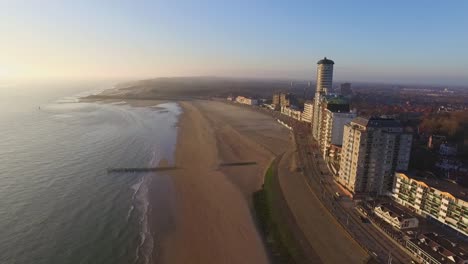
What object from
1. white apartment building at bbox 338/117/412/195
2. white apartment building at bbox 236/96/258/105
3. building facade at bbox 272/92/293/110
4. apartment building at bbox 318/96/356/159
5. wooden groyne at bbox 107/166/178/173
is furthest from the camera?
white apartment building at bbox 236/96/258/105

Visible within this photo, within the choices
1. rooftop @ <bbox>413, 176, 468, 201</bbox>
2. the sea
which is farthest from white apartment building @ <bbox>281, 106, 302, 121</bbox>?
rooftop @ <bbox>413, 176, 468, 201</bbox>

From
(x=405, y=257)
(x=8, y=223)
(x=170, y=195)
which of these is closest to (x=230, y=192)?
(x=170, y=195)

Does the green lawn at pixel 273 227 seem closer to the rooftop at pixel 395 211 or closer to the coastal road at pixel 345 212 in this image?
the coastal road at pixel 345 212

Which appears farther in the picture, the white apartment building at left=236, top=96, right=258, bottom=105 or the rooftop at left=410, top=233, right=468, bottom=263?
the white apartment building at left=236, top=96, right=258, bottom=105

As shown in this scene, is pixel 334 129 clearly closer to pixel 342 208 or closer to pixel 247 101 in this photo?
pixel 342 208

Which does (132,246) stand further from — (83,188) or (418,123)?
(418,123)

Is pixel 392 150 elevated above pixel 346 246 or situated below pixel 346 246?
above

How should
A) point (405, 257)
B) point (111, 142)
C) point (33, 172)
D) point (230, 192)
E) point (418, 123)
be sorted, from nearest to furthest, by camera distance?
1. point (405, 257)
2. point (230, 192)
3. point (33, 172)
4. point (111, 142)
5. point (418, 123)

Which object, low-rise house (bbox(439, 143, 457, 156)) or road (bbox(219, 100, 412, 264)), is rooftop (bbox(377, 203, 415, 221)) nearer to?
road (bbox(219, 100, 412, 264))
